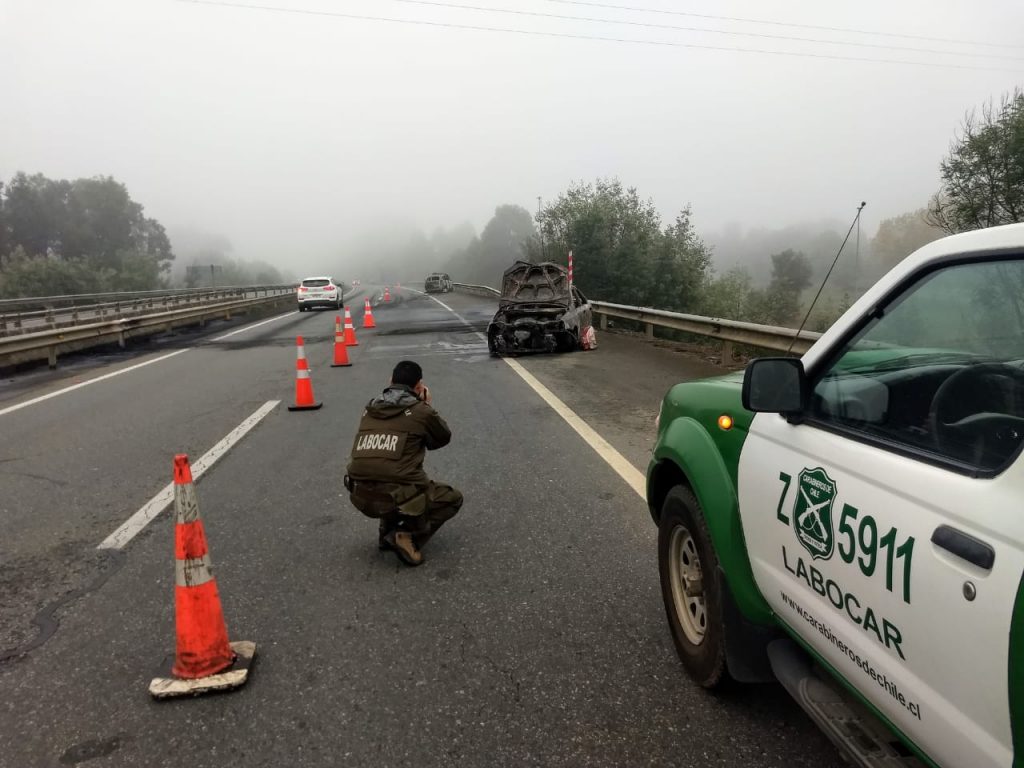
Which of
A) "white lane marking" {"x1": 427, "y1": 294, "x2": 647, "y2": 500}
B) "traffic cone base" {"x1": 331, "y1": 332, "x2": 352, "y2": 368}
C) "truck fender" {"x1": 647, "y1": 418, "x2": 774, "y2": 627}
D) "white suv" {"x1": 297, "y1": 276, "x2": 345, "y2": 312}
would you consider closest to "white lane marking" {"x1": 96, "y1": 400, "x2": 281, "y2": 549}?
"white lane marking" {"x1": 427, "y1": 294, "x2": 647, "y2": 500}

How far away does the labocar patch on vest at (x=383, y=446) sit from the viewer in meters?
4.10

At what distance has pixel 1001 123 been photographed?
12531mm

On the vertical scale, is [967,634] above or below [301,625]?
above

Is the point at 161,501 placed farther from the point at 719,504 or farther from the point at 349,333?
the point at 349,333

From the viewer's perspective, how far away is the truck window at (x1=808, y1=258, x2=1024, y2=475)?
1644 mm

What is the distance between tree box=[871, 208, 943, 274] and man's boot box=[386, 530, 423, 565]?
4178mm

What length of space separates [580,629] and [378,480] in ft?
4.98

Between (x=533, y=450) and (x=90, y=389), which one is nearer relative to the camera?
(x=533, y=450)

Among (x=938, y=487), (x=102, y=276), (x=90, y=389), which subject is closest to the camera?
(x=938, y=487)

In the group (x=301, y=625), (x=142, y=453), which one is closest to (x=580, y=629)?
(x=301, y=625)

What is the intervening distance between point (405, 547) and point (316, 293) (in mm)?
31408

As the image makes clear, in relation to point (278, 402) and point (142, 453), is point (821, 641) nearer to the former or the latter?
point (142, 453)

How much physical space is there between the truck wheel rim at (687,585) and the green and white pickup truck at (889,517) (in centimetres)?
10

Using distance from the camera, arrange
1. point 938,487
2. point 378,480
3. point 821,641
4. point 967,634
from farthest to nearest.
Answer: point 378,480 → point 821,641 → point 938,487 → point 967,634
